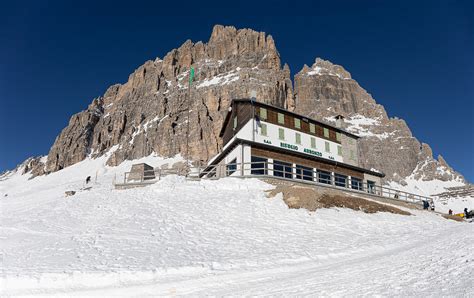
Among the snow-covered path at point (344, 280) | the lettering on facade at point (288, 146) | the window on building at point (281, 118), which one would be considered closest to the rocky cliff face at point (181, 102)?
the window on building at point (281, 118)

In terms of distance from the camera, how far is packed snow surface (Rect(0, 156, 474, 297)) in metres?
7.66

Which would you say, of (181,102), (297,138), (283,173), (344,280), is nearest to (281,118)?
(297,138)

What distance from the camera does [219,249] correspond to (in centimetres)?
1262

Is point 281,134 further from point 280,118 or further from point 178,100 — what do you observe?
point 178,100

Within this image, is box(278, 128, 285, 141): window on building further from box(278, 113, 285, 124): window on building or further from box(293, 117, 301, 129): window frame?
box(293, 117, 301, 129): window frame

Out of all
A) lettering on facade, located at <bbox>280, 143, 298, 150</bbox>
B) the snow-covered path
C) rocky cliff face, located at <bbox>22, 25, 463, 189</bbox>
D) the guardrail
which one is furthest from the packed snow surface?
rocky cliff face, located at <bbox>22, 25, 463, 189</bbox>

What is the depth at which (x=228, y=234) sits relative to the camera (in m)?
14.9

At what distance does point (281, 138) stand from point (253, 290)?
1004 inches

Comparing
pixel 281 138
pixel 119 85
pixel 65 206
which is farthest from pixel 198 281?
pixel 119 85

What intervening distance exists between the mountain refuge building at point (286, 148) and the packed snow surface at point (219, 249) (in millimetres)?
5585

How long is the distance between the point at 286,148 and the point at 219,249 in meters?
20.1

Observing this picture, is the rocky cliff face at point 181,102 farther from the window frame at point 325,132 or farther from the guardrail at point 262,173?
the guardrail at point 262,173

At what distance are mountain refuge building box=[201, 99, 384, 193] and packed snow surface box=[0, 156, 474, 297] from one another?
18.3ft

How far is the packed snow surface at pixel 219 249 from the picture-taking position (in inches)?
302
